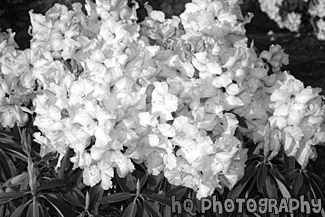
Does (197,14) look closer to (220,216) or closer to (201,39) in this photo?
(201,39)

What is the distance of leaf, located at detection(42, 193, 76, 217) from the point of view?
2.06m

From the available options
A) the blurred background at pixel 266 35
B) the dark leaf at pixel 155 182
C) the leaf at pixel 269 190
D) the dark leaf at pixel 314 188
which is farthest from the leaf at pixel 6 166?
the blurred background at pixel 266 35

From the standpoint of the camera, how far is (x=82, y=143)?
6.49 feet

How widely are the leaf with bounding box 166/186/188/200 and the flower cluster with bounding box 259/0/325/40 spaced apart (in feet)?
21.4

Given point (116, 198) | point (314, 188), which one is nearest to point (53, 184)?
point (116, 198)

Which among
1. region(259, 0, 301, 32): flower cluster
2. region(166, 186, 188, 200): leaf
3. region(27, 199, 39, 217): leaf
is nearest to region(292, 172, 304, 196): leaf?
region(166, 186, 188, 200): leaf

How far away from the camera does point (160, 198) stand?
2.05 meters

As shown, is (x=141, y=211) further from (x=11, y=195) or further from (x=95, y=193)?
(x=11, y=195)

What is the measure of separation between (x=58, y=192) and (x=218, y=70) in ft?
2.26

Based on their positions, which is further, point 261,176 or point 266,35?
point 266,35

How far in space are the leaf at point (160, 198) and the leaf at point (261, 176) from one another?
31 cm

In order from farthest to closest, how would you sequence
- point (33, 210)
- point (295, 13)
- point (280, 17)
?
point (280, 17) → point (295, 13) → point (33, 210)

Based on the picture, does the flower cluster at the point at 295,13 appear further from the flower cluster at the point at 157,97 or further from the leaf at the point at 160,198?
the leaf at the point at 160,198

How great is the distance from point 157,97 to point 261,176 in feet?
1.49
